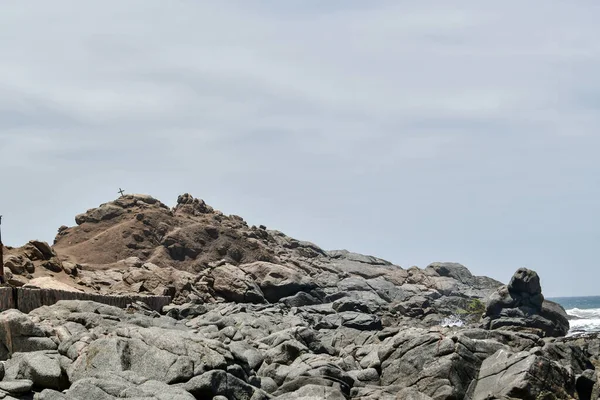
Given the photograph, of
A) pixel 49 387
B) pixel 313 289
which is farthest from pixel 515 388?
pixel 313 289

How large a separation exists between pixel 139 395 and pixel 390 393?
8.95 meters

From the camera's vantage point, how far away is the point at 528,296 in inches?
2495

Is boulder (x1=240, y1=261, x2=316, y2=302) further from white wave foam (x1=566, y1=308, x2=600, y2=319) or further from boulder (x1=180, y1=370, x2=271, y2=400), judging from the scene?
white wave foam (x1=566, y1=308, x2=600, y2=319)

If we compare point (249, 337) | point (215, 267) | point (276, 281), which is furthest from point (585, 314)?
point (249, 337)

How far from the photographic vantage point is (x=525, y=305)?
62.9 m

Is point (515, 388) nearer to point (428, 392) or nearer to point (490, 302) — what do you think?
point (428, 392)

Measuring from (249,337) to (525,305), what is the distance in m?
32.8

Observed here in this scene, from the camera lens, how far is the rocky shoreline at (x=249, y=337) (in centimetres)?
2214

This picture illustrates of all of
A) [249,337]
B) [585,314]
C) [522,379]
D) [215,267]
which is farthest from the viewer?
[585,314]

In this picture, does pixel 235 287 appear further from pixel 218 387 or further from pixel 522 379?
pixel 522 379

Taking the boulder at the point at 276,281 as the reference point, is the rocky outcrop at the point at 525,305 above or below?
below

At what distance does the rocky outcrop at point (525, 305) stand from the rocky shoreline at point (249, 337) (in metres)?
0.12

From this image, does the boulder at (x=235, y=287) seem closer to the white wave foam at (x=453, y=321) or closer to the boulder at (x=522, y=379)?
the white wave foam at (x=453, y=321)

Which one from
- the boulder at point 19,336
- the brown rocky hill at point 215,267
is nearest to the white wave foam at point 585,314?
the brown rocky hill at point 215,267
